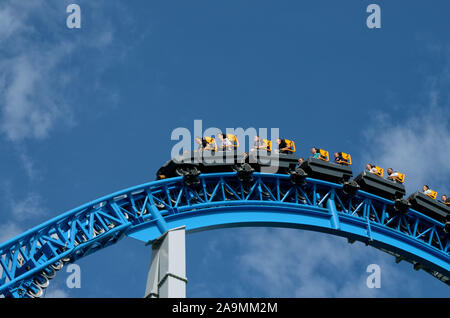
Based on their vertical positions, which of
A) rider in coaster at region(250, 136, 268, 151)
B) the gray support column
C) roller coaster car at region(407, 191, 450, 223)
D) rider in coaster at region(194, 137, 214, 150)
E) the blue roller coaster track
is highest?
rider in coaster at region(250, 136, 268, 151)

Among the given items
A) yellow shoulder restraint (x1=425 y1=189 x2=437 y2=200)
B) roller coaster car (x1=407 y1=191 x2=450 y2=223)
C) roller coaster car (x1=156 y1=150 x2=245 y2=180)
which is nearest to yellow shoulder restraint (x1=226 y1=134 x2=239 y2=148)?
roller coaster car (x1=156 y1=150 x2=245 y2=180)

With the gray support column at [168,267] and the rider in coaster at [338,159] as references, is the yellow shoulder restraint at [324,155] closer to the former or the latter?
the rider in coaster at [338,159]

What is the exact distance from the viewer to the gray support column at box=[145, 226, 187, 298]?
20.3m

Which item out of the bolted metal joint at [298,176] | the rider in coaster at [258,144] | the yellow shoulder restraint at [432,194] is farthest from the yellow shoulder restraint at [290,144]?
the yellow shoulder restraint at [432,194]

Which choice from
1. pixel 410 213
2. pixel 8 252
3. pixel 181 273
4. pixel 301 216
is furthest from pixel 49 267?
pixel 410 213

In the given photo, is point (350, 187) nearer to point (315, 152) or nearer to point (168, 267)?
point (315, 152)

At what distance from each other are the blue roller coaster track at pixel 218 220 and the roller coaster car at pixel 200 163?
0.87ft

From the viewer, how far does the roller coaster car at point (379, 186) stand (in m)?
25.6

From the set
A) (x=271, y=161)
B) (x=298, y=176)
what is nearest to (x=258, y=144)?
(x=271, y=161)

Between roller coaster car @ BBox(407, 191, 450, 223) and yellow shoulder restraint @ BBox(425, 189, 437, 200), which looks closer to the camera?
roller coaster car @ BBox(407, 191, 450, 223)

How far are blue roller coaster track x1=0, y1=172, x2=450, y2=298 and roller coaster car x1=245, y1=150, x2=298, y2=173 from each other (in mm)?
266

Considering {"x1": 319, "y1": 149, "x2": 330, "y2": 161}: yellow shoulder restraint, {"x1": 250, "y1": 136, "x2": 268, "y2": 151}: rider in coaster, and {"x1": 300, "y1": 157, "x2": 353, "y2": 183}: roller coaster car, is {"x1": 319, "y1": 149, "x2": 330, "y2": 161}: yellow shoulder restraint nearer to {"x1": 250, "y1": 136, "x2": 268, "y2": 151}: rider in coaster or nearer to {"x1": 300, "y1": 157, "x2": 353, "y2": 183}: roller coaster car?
{"x1": 300, "y1": 157, "x2": 353, "y2": 183}: roller coaster car

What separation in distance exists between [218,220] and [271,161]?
2449 mm

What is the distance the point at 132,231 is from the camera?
2244cm
